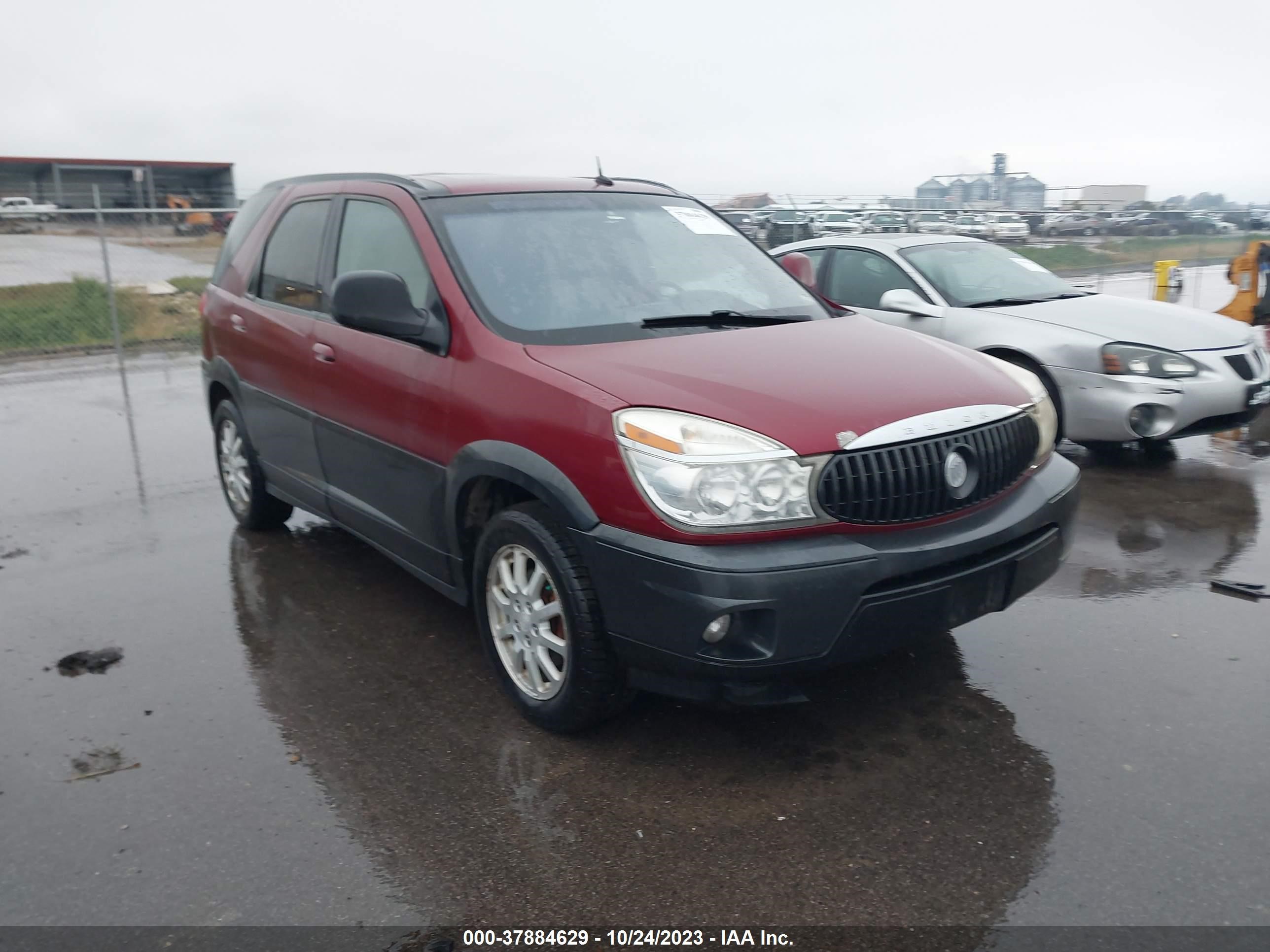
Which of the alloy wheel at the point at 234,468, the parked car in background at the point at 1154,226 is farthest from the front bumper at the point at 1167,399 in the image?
the parked car in background at the point at 1154,226

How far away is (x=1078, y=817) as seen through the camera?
3195mm

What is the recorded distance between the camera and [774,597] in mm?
3109

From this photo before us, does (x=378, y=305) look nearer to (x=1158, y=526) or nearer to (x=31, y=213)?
(x=1158, y=526)

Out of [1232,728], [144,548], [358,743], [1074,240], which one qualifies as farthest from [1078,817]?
[1074,240]

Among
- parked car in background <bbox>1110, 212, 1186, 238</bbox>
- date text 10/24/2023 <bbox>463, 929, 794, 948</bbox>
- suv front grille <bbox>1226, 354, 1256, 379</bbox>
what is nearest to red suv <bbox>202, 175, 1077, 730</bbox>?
date text 10/24/2023 <bbox>463, 929, 794, 948</bbox>

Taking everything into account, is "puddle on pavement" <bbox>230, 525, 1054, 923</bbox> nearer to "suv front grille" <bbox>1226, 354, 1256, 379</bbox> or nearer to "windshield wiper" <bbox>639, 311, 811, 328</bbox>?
"windshield wiper" <bbox>639, 311, 811, 328</bbox>

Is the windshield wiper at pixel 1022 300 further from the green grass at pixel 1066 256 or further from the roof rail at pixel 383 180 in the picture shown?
the green grass at pixel 1066 256

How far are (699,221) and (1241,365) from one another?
13.6ft

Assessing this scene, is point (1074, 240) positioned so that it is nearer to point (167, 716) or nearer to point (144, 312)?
point (144, 312)

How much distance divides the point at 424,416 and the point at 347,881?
1718 mm

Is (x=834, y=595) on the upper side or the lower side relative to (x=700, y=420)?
lower

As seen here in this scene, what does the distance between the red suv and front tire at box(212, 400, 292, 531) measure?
2.54 ft

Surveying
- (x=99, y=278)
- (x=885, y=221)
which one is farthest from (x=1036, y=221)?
(x=99, y=278)

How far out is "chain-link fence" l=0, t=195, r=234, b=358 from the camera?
14.4m
